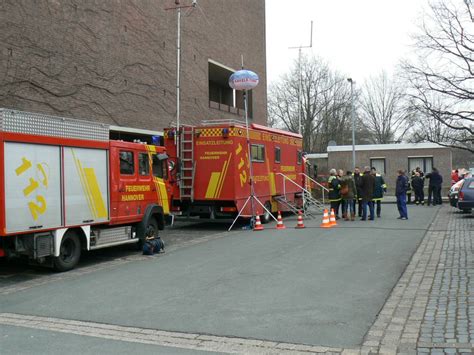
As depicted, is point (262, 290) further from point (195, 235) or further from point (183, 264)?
point (195, 235)

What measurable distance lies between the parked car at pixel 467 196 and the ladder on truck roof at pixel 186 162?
1022cm

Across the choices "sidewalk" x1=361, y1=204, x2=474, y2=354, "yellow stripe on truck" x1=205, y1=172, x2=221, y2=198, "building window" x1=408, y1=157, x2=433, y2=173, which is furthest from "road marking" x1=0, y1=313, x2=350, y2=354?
"building window" x1=408, y1=157, x2=433, y2=173

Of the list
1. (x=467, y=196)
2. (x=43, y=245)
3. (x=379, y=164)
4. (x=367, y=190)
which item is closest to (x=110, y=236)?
(x=43, y=245)

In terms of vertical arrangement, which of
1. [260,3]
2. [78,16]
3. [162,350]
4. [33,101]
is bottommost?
[162,350]

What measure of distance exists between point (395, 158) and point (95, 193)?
27.5m

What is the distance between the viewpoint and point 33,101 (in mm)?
15109

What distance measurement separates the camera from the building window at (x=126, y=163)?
11.7m

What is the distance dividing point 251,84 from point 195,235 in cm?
514

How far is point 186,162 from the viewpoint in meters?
16.4

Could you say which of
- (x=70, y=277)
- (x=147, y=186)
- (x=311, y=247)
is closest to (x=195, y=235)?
(x=147, y=186)

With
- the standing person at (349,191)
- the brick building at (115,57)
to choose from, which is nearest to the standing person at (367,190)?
the standing person at (349,191)

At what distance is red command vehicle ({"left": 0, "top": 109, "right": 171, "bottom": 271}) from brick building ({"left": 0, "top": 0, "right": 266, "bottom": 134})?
4.88m

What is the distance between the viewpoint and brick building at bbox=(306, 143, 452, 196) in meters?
33.7

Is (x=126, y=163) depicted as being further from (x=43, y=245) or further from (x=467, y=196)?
(x=467, y=196)
